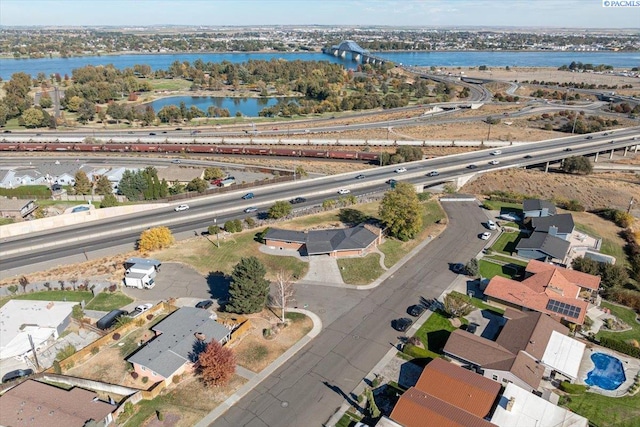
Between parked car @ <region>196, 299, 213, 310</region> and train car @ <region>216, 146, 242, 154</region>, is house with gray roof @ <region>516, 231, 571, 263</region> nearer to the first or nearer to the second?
parked car @ <region>196, 299, 213, 310</region>

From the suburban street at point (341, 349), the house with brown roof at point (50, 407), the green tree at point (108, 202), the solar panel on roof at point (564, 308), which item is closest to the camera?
the house with brown roof at point (50, 407)

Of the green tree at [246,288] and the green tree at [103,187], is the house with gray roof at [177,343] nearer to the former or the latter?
the green tree at [246,288]

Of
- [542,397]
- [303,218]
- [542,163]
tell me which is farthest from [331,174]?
[542,397]

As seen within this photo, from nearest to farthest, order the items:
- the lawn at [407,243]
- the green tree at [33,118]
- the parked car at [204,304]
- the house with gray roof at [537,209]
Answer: the parked car at [204,304] < the lawn at [407,243] < the house with gray roof at [537,209] < the green tree at [33,118]

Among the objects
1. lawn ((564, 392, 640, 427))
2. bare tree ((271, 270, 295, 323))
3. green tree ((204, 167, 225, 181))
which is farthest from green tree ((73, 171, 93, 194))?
lawn ((564, 392, 640, 427))

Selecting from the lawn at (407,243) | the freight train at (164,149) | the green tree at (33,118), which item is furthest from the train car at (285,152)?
the green tree at (33,118)

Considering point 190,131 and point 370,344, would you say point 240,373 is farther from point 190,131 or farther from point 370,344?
point 190,131

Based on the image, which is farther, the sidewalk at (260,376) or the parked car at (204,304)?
the parked car at (204,304)

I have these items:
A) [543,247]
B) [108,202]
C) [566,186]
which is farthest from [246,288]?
[566,186]
